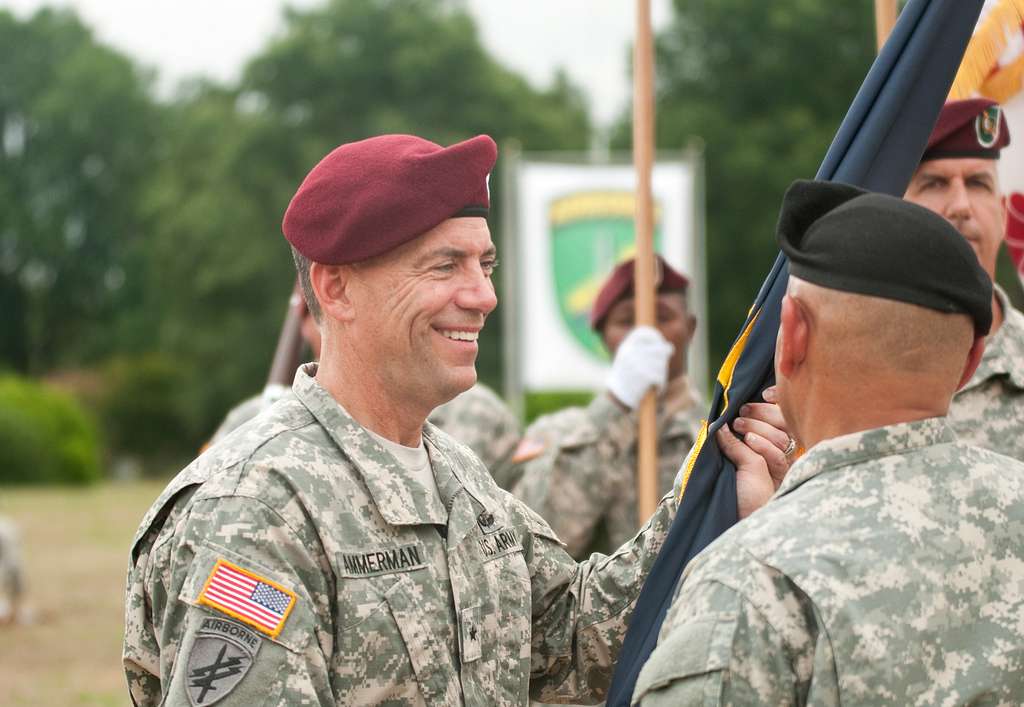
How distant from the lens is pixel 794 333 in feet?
7.31

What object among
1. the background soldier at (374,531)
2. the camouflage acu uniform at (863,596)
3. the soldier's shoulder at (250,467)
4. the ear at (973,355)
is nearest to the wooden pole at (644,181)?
the background soldier at (374,531)

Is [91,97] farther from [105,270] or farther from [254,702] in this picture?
[254,702]

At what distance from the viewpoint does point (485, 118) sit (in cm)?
3941

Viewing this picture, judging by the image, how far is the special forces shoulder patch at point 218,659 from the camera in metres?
2.36

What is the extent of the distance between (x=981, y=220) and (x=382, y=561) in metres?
1.95

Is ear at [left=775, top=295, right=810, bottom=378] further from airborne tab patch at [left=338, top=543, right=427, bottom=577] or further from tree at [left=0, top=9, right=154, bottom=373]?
tree at [left=0, top=9, right=154, bottom=373]

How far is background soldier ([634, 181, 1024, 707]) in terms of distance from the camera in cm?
206

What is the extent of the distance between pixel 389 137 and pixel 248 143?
36.4m

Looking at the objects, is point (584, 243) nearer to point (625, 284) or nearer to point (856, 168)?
point (625, 284)

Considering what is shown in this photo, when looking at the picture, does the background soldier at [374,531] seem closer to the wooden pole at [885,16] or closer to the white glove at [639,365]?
the wooden pole at [885,16]

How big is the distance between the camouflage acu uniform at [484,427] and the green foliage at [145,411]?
38.2m

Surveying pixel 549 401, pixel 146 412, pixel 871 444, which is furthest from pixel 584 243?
pixel 146 412

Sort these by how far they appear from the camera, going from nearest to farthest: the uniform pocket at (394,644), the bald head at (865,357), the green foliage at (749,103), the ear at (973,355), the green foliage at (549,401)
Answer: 1. the bald head at (865,357)
2. the ear at (973,355)
3. the uniform pocket at (394,644)
4. the green foliage at (549,401)
5. the green foliage at (749,103)

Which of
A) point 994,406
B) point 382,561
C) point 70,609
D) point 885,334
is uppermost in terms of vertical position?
point 885,334
